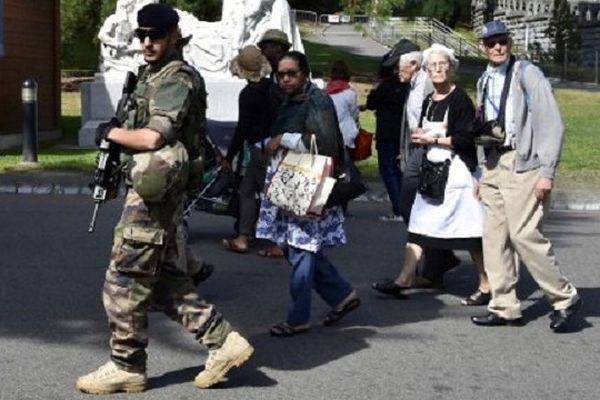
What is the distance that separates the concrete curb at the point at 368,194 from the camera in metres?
13.6

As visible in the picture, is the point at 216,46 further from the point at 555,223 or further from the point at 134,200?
the point at 134,200

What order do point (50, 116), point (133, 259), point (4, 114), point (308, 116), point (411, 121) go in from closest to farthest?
point (133, 259) < point (308, 116) < point (411, 121) < point (4, 114) < point (50, 116)

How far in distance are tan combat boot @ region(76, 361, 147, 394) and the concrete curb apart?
7951 mm

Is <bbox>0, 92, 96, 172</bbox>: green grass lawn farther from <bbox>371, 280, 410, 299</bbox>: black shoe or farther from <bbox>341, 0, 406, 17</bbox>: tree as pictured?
<bbox>341, 0, 406, 17</bbox>: tree

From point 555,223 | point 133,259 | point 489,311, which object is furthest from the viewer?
point 555,223

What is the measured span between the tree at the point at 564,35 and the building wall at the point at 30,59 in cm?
3375

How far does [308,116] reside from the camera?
6.64 metres

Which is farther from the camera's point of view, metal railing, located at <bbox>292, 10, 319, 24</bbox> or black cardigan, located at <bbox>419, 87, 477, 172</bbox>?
metal railing, located at <bbox>292, 10, 319, 24</bbox>

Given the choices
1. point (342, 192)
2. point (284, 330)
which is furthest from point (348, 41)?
point (342, 192)

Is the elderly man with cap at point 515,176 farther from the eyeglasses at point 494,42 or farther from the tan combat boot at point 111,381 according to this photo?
the tan combat boot at point 111,381

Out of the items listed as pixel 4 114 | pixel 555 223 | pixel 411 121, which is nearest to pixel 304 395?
pixel 411 121

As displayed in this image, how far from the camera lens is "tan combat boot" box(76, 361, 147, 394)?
223 inches

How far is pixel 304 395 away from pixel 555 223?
274 inches

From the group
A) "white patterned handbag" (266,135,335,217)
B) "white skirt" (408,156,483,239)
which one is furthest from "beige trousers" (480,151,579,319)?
"white patterned handbag" (266,135,335,217)
